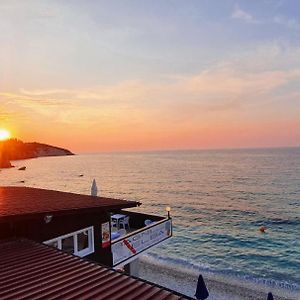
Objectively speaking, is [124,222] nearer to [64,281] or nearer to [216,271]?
[216,271]

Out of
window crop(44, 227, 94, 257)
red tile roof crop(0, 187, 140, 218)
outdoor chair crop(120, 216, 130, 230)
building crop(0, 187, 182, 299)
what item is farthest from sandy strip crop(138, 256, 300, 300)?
red tile roof crop(0, 187, 140, 218)

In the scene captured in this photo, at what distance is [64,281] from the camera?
6367 millimetres

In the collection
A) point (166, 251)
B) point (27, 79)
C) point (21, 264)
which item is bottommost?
point (166, 251)

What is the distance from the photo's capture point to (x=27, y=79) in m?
28.2

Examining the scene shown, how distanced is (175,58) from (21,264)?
28.2 m

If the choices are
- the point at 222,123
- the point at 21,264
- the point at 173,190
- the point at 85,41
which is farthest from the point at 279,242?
the point at 222,123

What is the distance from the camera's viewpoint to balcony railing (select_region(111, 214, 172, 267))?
1410 centimetres

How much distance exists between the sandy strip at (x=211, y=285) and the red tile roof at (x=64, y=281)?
1805cm

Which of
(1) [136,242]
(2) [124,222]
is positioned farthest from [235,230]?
(1) [136,242]

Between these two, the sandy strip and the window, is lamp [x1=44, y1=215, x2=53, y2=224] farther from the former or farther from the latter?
the sandy strip

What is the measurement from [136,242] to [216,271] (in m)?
16.7

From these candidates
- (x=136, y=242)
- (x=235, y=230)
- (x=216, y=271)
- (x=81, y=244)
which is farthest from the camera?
(x=235, y=230)

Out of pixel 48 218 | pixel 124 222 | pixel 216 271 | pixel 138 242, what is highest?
pixel 48 218

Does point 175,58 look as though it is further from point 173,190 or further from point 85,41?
point 173,190
